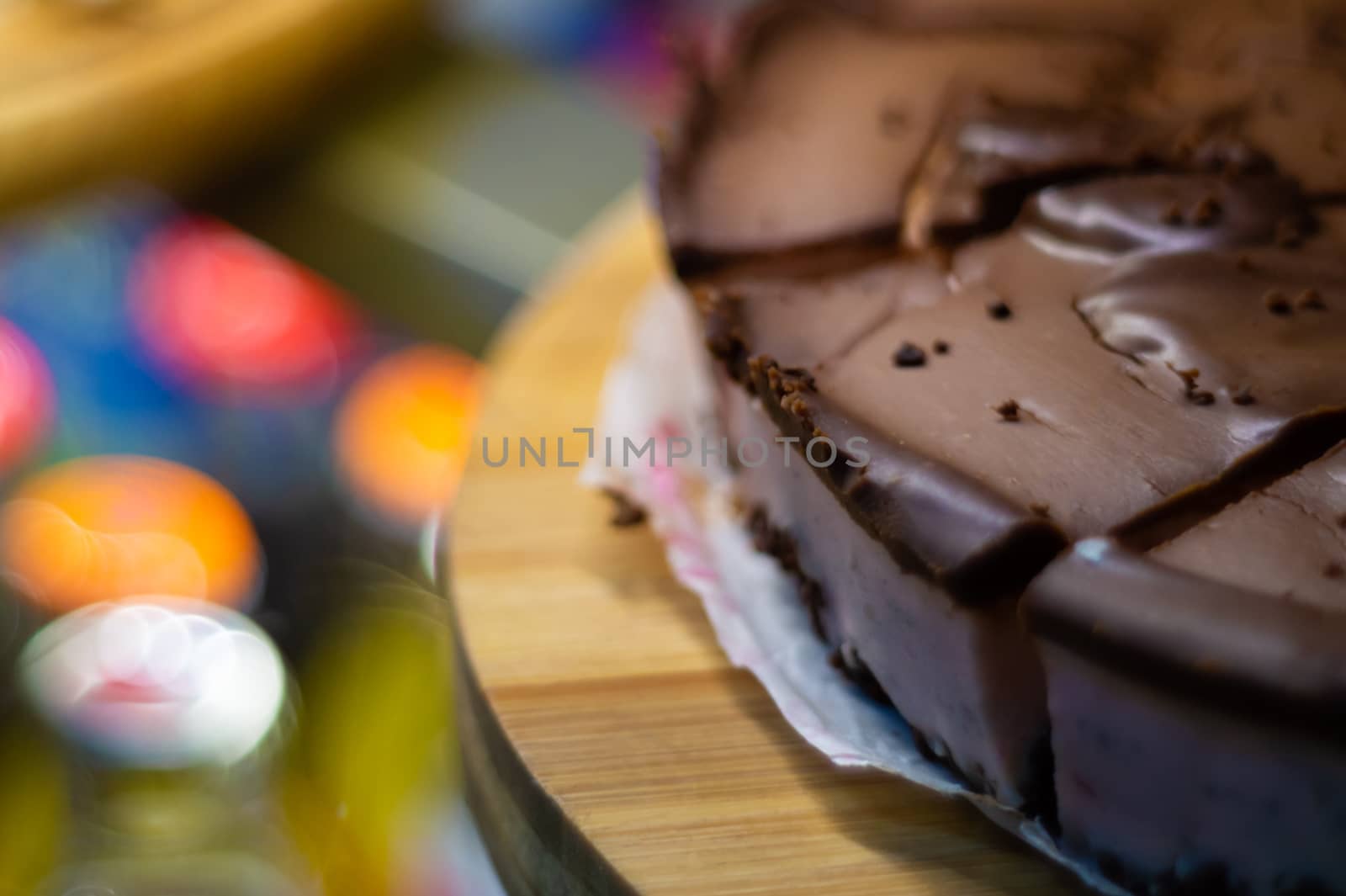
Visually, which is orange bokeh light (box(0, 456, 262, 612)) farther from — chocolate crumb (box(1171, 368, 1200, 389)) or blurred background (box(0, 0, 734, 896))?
chocolate crumb (box(1171, 368, 1200, 389))

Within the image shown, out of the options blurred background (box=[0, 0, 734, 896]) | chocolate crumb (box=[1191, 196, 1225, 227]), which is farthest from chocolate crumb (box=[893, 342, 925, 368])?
blurred background (box=[0, 0, 734, 896])

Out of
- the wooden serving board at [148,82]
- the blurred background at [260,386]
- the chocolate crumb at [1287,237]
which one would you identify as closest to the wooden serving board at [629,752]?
the blurred background at [260,386]

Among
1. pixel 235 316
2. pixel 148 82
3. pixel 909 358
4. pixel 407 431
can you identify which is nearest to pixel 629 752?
pixel 909 358

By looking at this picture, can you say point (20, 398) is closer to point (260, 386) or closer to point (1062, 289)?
point (260, 386)

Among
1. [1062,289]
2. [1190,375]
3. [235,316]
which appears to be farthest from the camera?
[235,316]

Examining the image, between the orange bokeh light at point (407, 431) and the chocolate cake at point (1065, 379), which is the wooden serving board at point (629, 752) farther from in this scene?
the orange bokeh light at point (407, 431)
